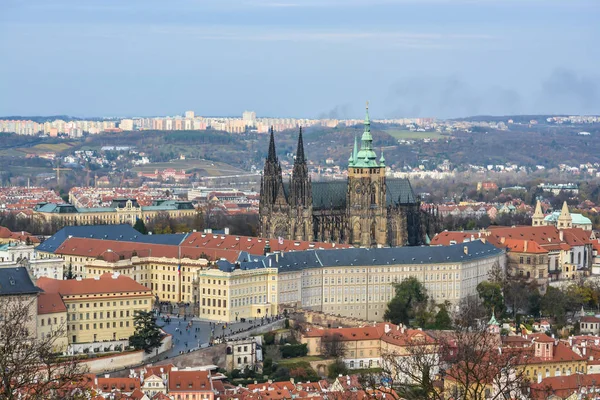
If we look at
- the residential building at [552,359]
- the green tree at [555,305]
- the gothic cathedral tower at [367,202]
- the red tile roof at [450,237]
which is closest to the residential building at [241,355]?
the residential building at [552,359]

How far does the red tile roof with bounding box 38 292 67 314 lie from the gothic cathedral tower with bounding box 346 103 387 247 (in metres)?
34.9

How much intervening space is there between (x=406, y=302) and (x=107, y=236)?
23881 mm

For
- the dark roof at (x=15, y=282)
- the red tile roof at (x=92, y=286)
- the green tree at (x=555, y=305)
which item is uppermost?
the dark roof at (x=15, y=282)

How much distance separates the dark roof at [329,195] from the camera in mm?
101812

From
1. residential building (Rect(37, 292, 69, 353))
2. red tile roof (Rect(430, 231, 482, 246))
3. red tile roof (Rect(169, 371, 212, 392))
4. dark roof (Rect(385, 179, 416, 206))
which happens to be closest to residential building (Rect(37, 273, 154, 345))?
residential building (Rect(37, 292, 69, 353))

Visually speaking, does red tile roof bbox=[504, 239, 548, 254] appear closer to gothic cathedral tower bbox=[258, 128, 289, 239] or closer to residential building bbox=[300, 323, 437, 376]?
gothic cathedral tower bbox=[258, 128, 289, 239]

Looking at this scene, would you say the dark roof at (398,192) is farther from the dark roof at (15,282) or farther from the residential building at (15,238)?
the dark roof at (15,282)

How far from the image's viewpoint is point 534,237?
102 metres

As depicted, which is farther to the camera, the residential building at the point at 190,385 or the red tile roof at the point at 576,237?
the red tile roof at the point at 576,237

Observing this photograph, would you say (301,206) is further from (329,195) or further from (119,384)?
(119,384)

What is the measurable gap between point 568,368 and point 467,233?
36.9m

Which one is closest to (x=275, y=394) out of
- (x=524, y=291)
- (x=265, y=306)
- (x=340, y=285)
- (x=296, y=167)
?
(x=265, y=306)

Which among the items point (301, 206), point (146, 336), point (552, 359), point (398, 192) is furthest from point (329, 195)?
point (552, 359)

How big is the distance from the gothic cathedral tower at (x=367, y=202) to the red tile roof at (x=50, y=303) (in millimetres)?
34863
